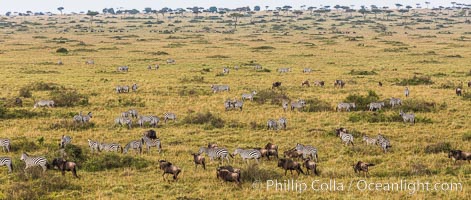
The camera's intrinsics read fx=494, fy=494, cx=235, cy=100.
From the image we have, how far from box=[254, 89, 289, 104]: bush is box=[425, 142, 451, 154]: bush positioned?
37.0 ft

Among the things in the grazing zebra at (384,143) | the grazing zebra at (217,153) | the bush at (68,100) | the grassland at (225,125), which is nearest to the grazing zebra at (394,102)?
the grassland at (225,125)

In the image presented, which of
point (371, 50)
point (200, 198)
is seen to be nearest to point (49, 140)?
point (200, 198)

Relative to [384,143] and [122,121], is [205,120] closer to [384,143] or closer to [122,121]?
[122,121]

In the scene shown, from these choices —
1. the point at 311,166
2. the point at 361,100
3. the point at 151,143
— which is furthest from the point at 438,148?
the point at 151,143

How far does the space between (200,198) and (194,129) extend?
29.5 feet

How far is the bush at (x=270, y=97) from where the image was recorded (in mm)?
28562

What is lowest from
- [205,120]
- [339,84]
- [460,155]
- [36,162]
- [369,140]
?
[339,84]

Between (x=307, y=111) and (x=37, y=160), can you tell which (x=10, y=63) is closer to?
(x=307, y=111)

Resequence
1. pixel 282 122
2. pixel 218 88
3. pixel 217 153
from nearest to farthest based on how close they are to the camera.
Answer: pixel 217 153
pixel 282 122
pixel 218 88

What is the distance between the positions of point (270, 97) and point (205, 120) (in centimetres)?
711

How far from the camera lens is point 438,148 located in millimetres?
18094

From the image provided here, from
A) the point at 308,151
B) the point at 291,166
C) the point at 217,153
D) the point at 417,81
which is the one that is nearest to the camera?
the point at 291,166

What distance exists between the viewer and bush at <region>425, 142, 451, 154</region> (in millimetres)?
18000

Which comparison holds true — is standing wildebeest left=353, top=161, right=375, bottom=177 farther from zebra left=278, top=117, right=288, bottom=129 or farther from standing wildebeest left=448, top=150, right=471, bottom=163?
zebra left=278, top=117, right=288, bottom=129
